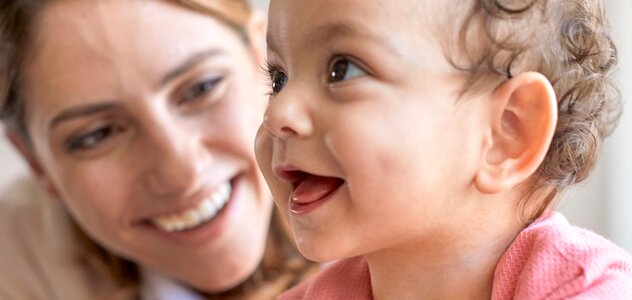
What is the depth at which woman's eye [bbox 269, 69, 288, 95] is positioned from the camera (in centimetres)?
80

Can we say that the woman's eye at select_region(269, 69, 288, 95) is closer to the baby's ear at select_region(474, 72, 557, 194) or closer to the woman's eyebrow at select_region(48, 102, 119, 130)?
the baby's ear at select_region(474, 72, 557, 194)

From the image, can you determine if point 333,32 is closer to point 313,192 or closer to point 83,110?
point 313,192

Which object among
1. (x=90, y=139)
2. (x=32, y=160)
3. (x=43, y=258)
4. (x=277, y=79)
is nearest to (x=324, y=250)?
(x=277, y=79)

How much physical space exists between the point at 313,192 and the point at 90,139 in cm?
66

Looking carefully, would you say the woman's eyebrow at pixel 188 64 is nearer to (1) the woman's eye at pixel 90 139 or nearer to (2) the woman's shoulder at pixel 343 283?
(1) the woman's eye at pixel 90 139

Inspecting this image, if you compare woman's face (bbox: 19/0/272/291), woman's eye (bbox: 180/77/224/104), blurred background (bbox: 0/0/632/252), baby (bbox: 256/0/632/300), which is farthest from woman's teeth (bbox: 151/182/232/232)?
baby (bbox: 256/0/632/300)

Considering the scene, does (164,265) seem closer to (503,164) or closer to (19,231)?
(19,231)

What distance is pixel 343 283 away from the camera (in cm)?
88

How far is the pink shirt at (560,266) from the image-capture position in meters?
0.72

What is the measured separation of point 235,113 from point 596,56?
2.08 ft

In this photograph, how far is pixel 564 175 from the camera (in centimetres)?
81

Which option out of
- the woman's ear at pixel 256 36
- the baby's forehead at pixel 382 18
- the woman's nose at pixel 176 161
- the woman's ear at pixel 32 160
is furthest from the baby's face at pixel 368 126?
the woman's ear at pixel 32 160

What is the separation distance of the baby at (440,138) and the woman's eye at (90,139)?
0.59 metres

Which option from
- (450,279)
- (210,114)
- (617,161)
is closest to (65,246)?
(210,114)
